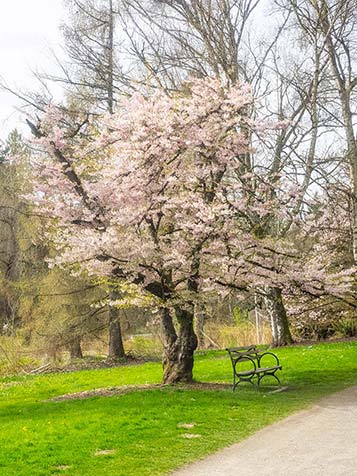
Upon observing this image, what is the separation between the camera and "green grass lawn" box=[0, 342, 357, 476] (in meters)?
6.30

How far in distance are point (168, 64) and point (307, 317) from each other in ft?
33.7

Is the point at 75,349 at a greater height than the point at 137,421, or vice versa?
the point at 75,349

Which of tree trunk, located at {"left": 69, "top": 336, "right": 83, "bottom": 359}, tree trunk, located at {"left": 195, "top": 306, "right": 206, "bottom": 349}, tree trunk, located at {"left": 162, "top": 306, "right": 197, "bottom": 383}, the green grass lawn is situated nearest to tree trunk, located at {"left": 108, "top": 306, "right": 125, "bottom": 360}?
tree trunk, located at {"left": 69, "top": 336, "right": 83, "bottom": 359}

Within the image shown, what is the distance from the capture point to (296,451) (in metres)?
6.42

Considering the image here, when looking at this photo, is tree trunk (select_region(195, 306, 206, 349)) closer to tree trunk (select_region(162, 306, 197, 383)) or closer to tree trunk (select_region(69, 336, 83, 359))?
tree trunk (select_region(69, 336, 83, 359))

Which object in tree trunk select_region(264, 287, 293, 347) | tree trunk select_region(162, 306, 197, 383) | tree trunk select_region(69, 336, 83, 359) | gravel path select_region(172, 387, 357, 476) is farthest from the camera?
tree trunk select_region(69, 336, 83, 359)

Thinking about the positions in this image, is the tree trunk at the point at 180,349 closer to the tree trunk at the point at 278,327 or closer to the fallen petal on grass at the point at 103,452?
the fallen petal on grass at the point at 103,452

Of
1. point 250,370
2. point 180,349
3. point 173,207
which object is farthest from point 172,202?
point 250,370

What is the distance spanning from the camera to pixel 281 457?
6207mm

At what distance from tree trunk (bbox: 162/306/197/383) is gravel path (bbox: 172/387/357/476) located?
126 inches

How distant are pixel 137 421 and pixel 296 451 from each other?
99.0 inches

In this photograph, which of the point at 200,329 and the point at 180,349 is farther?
the point at 200,329

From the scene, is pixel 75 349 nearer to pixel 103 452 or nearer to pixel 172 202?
pixel 172 202

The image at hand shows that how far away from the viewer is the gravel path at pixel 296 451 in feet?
18.7
